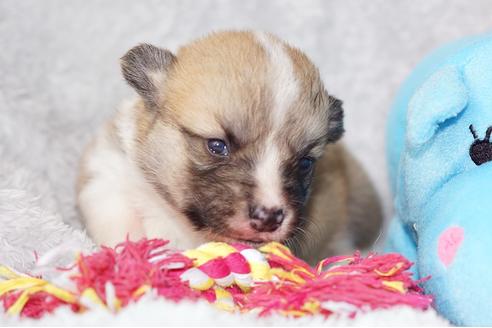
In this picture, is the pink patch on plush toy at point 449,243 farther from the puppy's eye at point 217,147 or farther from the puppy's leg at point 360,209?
the puppy's leg at point 360,209

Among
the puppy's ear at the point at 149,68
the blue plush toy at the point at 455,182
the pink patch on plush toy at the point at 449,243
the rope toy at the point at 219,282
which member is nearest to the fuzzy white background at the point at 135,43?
the puppy's ear at the point at 149,68

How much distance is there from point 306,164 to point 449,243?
683mm

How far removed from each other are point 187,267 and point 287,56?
829 mm

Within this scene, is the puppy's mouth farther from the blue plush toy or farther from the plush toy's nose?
the plush toy's nose

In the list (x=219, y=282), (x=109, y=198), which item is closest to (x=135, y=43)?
(x=109, y=198)

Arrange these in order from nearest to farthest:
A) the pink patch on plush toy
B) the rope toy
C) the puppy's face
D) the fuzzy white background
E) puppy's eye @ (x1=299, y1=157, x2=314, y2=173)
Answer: the rope toy < the pink patch on plush toy < the puppy's face < puppy's eye @ (x1=299, y1=157, x2=314, y2=173) < the fuzzy white background

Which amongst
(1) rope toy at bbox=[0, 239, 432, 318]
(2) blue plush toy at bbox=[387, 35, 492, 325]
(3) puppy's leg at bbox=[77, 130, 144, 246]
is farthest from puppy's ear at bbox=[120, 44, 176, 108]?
(2) blue plush toy at bbox=[387, 35, 492, 325]

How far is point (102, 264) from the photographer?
5.53ft

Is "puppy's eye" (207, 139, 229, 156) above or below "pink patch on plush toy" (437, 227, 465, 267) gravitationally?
above

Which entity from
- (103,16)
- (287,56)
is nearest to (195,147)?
(287,56)

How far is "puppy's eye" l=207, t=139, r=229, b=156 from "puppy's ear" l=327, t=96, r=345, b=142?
47 cm

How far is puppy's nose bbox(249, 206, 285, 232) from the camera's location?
6.71 feet

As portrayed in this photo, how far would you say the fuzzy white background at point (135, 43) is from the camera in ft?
9.37

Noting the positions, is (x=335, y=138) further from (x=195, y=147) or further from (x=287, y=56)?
(x=195, y=147)
